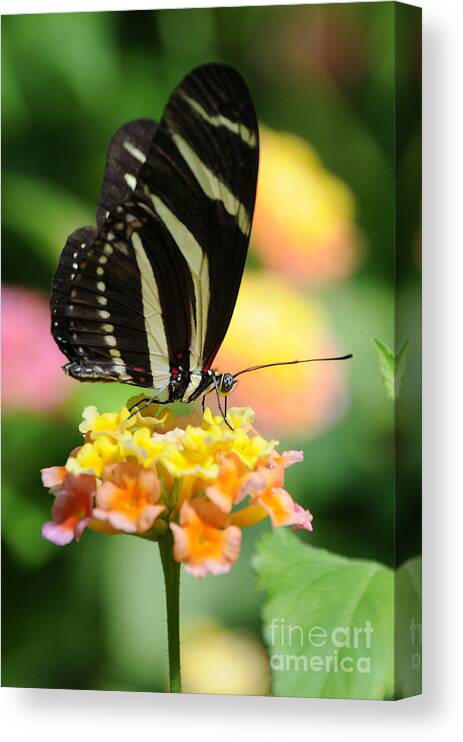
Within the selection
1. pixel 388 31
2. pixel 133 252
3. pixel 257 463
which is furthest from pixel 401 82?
pixel 257 463

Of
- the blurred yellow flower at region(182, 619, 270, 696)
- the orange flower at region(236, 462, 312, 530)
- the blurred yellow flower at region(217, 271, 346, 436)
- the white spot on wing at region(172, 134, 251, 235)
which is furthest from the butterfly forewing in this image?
the blurred yellow flower at region(182, 619, 270, 696)

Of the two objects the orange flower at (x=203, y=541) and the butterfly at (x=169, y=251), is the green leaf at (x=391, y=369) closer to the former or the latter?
the butterfly at (x=169, y=251)

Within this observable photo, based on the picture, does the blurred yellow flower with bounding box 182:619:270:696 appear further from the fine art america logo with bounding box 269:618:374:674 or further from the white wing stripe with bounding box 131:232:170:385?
the white wing stripe with bounding box 131:232:170:385

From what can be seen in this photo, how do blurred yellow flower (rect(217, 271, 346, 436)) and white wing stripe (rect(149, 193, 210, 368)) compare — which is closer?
white wing stripe (rect(149, 193, 210, 368))

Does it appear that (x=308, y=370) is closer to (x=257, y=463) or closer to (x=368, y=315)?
(x=368, y=315)

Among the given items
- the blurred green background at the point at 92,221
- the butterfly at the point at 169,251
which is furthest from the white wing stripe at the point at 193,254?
the blurred green background at the point at 92,221

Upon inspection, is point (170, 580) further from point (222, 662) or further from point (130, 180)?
point (130, 180)
